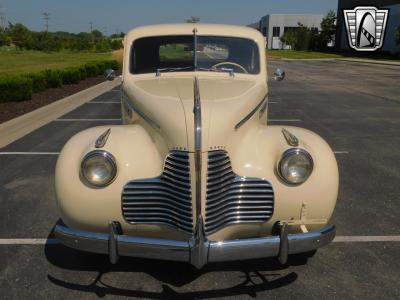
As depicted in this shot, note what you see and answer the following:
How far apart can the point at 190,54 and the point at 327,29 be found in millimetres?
69899

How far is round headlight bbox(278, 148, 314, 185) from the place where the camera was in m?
3.08

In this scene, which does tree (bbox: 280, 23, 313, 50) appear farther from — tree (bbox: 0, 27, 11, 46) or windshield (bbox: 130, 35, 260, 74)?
windshield (bbox: 130, 35, 260, 74)

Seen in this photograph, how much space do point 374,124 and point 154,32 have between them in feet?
22.8

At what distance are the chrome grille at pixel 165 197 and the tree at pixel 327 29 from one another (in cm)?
7102

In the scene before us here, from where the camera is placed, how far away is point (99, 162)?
308 cm

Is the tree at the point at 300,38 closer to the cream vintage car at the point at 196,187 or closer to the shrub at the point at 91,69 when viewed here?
the shrub at the point at 91,69

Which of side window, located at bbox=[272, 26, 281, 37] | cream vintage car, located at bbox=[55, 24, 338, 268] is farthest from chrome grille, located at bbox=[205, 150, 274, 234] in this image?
side window, located at bbox=[272, 26, 281, 37]

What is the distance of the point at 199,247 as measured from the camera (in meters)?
2.75

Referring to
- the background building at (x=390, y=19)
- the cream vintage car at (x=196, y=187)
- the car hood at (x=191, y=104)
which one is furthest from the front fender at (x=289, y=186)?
the background building at (x=390, y=19)

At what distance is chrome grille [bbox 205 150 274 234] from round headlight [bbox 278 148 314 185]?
16 centimetres

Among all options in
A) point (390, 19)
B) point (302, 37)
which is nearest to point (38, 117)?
point (390, 19)

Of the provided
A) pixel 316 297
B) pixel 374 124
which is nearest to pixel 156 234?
pixel 316 297

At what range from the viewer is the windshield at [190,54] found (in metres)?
4.57

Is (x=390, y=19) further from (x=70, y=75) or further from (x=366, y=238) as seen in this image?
(x=366, y=238)
